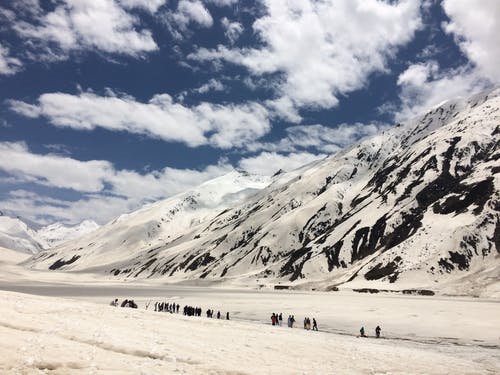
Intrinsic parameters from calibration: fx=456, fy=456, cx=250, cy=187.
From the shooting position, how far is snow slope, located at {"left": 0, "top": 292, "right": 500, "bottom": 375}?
2009 centimetres

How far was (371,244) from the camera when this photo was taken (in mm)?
186750

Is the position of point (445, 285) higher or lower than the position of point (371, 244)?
lower

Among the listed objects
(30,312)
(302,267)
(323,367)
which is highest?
(302,267)

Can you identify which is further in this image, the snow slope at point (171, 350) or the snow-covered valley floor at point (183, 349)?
the snow-covered valley floor at point (183, 349)

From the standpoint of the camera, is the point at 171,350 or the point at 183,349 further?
the point at 183,349

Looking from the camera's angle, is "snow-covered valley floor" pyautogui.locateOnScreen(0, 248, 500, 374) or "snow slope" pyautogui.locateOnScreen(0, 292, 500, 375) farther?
"snow-covered valley floor" pyautogui.locateOnScreen(0, 248, 500, 374)

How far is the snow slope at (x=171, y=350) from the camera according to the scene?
20.1 metres

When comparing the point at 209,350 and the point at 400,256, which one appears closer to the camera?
the point at 209,350

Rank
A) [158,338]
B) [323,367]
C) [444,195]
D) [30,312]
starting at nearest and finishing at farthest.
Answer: [323,367] → [158,338] → [30,312] → [444,195]

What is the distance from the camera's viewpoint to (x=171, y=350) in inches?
958

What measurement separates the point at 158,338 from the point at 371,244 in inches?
6654

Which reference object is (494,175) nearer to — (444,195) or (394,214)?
(444,195)

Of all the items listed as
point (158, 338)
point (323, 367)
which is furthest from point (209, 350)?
point (323, 367)

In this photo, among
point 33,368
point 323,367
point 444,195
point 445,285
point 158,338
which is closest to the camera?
point 33,368
